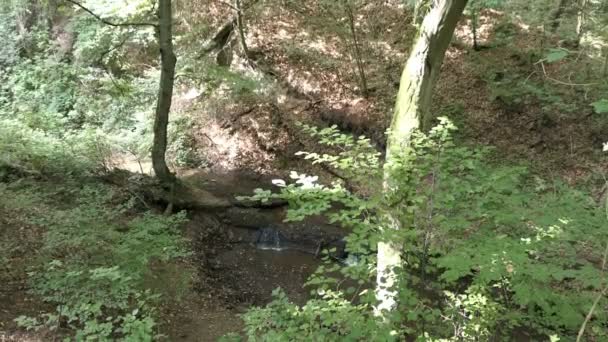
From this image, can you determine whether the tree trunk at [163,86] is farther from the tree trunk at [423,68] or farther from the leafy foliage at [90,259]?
the tree trunk at [423,68]

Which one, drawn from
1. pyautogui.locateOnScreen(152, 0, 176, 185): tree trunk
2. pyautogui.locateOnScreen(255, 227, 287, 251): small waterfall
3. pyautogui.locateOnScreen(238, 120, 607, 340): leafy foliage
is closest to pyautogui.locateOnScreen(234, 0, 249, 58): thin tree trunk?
pyautogui.locateOnScreen(152, 0, 176, 185): tree trunk

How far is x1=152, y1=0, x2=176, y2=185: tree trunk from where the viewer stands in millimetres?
7801

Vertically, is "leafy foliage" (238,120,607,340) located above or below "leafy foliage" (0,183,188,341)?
above

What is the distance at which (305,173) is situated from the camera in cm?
1105

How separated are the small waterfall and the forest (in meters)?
0.05

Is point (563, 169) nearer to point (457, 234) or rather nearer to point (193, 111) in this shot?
point (457, 234)

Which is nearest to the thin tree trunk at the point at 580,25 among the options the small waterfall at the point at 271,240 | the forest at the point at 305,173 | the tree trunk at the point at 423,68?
the forest at the point at 305,173

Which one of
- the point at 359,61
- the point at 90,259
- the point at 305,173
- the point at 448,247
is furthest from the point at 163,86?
the point at 448,247

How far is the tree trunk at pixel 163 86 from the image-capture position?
307 inches

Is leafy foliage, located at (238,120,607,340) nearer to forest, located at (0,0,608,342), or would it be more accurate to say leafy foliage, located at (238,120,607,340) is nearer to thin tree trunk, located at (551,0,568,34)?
forest, located at (0,0,608,342)

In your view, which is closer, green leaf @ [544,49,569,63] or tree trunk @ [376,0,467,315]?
green leaf @ [544,49,569,63]

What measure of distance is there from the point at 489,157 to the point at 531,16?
4.06 meters

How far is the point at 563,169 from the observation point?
9.80m

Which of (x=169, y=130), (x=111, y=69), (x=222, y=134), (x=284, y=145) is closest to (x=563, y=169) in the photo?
(x=284, y=145)
